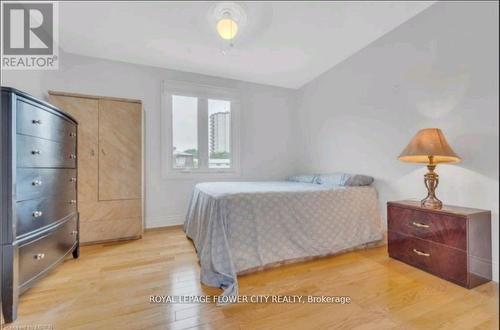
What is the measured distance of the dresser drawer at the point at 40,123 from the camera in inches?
52.2

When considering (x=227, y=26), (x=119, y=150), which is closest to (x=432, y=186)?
(x=227, y=26)

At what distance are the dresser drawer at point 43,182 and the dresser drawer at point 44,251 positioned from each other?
10.7 inches

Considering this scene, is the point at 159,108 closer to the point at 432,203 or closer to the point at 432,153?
the point at 432,153

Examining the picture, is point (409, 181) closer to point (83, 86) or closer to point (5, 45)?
point (83, 86)

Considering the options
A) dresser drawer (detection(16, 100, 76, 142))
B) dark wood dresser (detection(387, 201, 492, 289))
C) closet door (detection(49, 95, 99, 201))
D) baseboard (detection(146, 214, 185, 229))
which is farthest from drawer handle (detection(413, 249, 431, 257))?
closet door (detection(49, 95, 99, 201))

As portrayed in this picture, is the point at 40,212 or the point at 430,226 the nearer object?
the point at 40,212

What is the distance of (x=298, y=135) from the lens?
12.7 feet

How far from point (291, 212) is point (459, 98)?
1359 millimetres

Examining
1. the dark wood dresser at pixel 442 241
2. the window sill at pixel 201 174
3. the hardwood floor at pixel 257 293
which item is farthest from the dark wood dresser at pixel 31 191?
the dark wood dresser at pixel 442 241

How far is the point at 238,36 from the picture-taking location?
7.54 ft

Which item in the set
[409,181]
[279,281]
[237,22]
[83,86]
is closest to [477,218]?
[409,181]

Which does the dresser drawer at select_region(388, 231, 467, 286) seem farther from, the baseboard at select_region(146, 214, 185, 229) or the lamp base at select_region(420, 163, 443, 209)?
the baseboard at select_region(146, 214, 185, 229)

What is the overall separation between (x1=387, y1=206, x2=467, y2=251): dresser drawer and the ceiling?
1.75m

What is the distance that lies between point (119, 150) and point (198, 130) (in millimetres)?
1088
